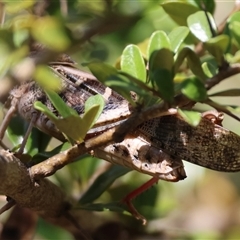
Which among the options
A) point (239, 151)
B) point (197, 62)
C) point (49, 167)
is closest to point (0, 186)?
point (49, 167)

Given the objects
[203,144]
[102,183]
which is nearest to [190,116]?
[203,144]

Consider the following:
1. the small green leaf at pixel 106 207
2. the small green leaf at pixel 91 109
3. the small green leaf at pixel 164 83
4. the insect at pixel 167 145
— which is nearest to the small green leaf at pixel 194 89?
the small green leaf at pixel 164 83

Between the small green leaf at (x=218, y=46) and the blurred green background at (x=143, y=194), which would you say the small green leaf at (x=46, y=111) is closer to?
the small green leaf at (x=218, y=46)

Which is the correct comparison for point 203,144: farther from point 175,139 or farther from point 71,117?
point 71,117

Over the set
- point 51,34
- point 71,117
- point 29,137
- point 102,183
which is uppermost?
point 51,34

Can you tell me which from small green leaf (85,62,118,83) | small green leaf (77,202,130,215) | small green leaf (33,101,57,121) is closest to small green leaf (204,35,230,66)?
small green leaf (85,62,118,83)

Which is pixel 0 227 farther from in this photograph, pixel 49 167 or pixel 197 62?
pixel 197 62

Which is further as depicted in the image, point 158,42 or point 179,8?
point 179,8
